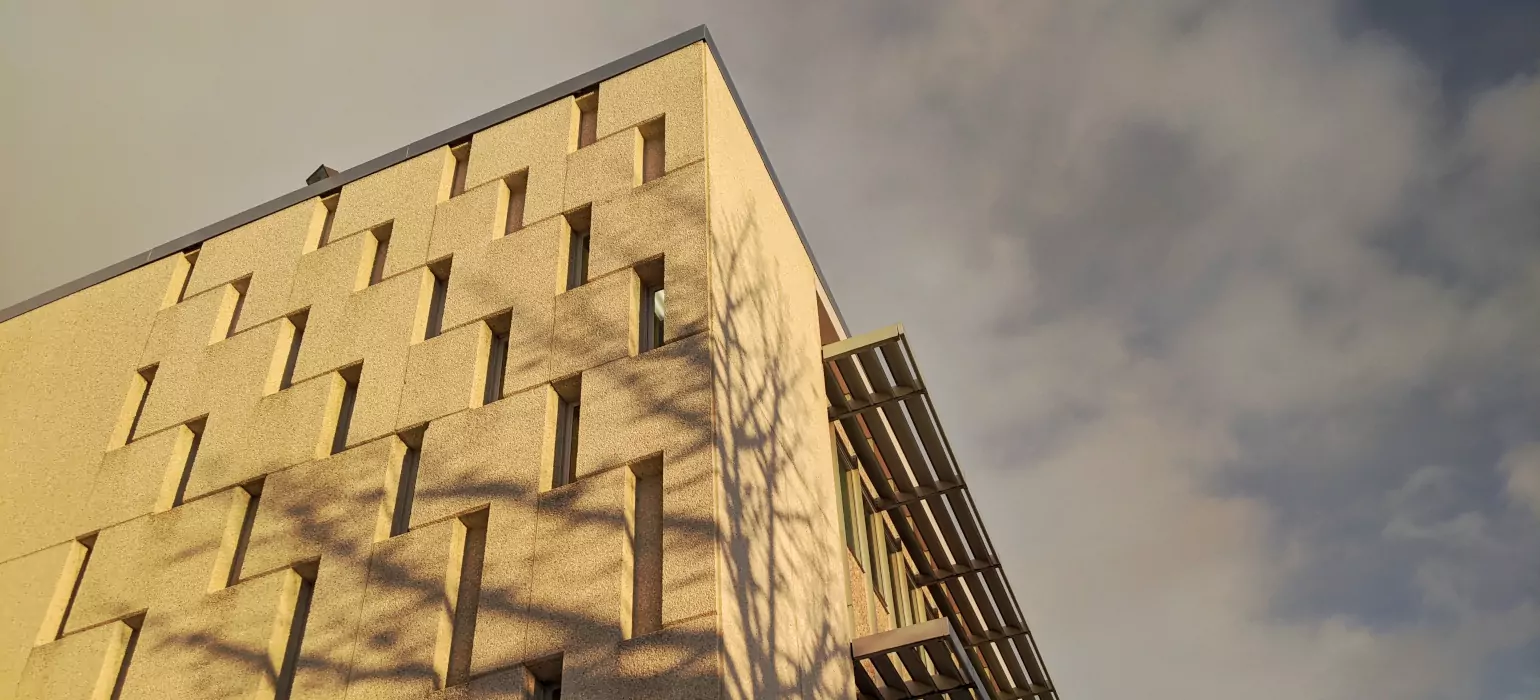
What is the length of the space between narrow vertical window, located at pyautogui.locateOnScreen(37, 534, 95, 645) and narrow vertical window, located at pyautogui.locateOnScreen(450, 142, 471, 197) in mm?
7992

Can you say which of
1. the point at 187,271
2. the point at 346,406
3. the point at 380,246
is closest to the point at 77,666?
the point at 346,406

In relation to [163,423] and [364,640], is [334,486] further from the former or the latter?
[163,423]

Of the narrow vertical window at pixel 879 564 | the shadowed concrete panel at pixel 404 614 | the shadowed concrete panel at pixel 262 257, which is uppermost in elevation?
the shadowed concrete panel at pixel 262 257

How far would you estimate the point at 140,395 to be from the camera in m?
21.0

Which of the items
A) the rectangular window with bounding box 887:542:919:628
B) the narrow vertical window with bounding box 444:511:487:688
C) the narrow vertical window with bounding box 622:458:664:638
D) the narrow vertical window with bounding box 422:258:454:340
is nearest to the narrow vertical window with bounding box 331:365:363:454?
the narrow vertical window with bounding box 422:258:454:340

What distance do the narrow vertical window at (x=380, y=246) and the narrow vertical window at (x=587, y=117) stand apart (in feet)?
11.9

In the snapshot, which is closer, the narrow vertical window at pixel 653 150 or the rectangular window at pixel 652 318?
the rectangular window at pixel 652 318

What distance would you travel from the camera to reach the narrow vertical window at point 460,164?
20.9 m

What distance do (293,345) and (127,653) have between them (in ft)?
18.2

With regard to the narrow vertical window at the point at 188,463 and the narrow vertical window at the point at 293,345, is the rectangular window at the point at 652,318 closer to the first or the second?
the narrow vertical window at the point at 293,345

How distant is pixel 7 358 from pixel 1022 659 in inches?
884

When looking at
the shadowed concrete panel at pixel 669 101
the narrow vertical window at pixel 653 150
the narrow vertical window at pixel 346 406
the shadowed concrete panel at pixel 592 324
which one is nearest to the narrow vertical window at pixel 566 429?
the shadowed concrete panel at pixel 592 324

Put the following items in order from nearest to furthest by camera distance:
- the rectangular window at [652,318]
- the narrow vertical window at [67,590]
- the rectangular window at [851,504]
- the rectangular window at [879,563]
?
the rectangular window at [652,318], the narrow vertical window at [67,590], the rectangular window at [851,504], the rectangular window at [879,563]

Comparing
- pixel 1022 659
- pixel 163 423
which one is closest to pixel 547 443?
pixel 163 423
